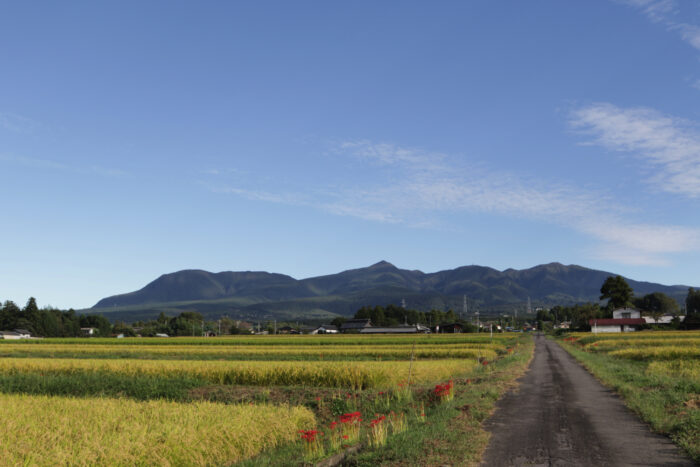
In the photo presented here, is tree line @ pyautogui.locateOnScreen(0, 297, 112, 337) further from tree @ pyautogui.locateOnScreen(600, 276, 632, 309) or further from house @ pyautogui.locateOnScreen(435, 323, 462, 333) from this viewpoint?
tree @ pyautogui.locateOnScreen(600, 276, 632, 309)

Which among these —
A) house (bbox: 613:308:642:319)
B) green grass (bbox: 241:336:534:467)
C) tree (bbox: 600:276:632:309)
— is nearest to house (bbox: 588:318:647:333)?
house (bbox: 613:308:642:319)

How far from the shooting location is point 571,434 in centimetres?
1466

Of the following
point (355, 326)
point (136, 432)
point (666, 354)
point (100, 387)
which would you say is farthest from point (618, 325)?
point (136, 432)

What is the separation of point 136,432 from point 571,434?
11869 millimetres

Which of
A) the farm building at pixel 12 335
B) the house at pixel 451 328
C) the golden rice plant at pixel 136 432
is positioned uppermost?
the golden rice plant at pixel 136 432

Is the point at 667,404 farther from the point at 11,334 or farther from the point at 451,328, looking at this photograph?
the point at 451,328

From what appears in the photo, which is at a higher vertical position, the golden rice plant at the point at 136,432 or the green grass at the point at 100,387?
the golden rice plant at the point at 136,432

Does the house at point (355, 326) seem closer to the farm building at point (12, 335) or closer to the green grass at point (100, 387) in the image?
the farm building at point (12, 335)

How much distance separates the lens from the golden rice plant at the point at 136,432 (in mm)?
11344

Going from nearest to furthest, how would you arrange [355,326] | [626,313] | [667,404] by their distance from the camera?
[667,404] < [626,313] < [355,326]

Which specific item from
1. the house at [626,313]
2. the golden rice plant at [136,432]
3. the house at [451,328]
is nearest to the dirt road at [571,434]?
the golden rice plant at [136,432]

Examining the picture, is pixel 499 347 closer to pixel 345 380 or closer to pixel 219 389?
pixel 345 380

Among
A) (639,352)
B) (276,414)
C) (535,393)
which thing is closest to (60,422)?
(276,414)

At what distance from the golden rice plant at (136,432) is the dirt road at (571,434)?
6.44 metres
